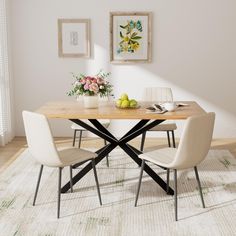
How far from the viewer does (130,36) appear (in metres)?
6.02

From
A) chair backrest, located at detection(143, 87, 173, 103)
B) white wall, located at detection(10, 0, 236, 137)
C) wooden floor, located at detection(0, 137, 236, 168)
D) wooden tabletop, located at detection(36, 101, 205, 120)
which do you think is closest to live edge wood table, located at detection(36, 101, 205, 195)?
wooden tabletop, located at detection(36, 101, 205, 120)

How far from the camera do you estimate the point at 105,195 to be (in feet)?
12.8

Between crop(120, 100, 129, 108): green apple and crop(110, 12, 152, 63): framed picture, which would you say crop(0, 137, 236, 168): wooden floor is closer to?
crop(110, 12, 152, 63): framed picture

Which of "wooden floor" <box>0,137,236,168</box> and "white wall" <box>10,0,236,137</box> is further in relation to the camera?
"white wall" <box>10,0,236,137</box>

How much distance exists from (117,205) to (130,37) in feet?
9.94

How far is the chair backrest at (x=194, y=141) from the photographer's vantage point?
3221 millimetres

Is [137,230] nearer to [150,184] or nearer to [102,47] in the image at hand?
[150,184]

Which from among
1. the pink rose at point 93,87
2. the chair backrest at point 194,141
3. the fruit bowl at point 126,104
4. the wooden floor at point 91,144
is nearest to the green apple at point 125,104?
the fruit bowl at point 126,104

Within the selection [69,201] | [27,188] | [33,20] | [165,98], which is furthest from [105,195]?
[33,20]

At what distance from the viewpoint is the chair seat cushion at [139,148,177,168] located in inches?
136

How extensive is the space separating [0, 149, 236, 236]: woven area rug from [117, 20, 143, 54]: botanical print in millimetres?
1964

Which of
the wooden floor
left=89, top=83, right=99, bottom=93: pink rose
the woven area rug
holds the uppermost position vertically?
left=89, top=83, right=99, bottom=93: pink rose

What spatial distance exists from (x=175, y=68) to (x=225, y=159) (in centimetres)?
162

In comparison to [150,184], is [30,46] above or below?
above
